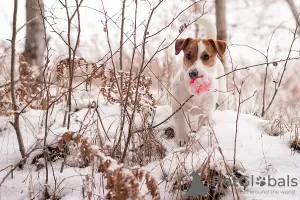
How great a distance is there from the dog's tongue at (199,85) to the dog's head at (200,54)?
3 cm

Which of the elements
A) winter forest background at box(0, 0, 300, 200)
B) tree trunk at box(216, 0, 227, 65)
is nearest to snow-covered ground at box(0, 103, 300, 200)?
winter forest background at box(0, 0, 300, 200)

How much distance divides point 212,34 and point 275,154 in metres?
1.23

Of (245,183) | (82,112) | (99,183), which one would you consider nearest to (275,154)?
(245,183)

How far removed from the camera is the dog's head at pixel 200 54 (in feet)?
7.46

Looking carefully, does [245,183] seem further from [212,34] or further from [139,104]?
[212,34]

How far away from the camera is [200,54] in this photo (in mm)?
2328

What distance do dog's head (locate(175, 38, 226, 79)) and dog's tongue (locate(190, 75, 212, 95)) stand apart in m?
0.03

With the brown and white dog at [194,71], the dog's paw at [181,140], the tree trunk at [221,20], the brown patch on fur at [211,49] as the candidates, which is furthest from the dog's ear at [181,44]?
the tree trunk at [221,20]

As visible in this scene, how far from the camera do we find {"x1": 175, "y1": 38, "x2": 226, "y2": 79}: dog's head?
2273 millimetres

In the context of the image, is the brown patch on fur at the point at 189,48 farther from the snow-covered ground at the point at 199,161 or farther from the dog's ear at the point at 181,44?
the snow-covered ground at the point at 199,161

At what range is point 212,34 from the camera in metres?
3.07

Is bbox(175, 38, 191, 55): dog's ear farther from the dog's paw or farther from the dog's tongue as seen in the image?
the dog's paw

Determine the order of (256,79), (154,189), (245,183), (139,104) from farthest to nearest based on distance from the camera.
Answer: (256,79), (139,104), (245,183), (154,189)

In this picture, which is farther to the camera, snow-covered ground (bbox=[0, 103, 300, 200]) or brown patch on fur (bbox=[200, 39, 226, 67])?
brown patch on fur (bbox=[200, 39, 226, 67])
